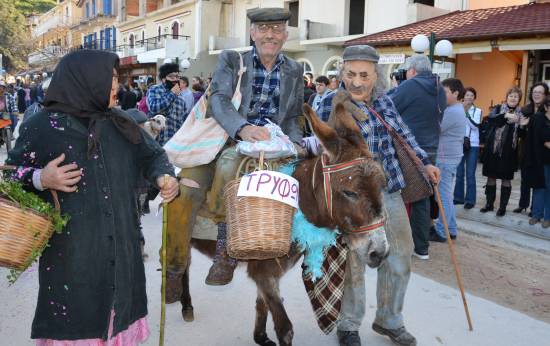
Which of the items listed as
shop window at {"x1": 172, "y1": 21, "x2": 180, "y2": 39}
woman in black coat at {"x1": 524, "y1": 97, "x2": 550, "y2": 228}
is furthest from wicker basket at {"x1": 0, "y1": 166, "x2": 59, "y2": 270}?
shop window at {"x1": 172, "y1": 21, "x2": 180, "y2": 39}

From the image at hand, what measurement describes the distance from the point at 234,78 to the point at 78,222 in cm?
157

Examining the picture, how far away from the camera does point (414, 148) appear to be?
3.90 meters

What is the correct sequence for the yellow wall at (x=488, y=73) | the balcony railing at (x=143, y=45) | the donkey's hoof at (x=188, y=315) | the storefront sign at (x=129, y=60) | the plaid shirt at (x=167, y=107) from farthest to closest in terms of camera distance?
1. the storefront sign at (x=129, y=60)
2. the balcony railing at (x=143, y=45)
3. the yellow wall at (x=488, y=73)
4. the plaid shirt at (x=167, y=107)
5. the donkey's hoof at (x=188, y=315)

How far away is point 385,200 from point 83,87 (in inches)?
91.0

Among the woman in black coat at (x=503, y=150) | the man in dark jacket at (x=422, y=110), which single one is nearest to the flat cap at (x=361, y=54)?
the man in dark jacket at (x=422, y=110)

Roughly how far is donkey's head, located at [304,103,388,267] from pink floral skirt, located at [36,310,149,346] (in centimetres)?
126

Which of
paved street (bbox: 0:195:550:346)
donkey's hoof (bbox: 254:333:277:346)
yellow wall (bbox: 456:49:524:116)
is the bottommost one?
paved street (bbox: 0:195:550:346)

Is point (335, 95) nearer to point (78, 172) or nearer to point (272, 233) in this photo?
point (272, 233)

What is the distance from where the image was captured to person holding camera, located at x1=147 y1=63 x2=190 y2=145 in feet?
25.5

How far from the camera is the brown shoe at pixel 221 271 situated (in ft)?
11.5

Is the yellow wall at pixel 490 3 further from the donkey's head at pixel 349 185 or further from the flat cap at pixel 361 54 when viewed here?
the donkey's head at pixel 349 185

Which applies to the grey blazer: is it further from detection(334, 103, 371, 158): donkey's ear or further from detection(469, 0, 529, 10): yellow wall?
detection(469, 0, 529, 10): yellow wall

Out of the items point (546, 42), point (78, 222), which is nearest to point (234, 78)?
point (78, 222)

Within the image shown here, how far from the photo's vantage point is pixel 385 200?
3.78 meters
